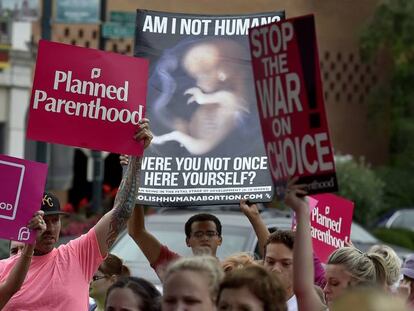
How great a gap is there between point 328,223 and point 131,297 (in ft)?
12.4

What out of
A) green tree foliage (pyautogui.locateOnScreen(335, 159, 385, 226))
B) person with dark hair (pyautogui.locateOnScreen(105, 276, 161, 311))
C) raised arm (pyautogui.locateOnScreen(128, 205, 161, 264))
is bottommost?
person with dark hair (pyautogui.locateOnScreen(105, 276, 161, 311))

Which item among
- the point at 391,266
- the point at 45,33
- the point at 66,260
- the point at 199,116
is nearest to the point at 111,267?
the point at 199,116

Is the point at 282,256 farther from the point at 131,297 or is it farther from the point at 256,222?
the point at 131,297

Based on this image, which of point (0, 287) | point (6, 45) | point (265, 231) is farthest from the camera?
point (6, 45)

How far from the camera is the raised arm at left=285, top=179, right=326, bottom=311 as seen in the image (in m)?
5.13

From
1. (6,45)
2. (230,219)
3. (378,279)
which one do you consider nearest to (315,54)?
(378,279)

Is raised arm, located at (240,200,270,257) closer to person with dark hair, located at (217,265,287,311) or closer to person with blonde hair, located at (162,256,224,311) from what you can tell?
person with blonde hair, located at (162,256,224,311)

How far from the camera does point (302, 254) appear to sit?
205 inches

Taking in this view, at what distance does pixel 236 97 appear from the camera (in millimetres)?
8312

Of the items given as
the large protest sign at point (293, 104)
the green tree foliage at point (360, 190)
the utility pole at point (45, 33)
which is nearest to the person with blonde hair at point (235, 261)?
the large protest sign at point (293, 104)

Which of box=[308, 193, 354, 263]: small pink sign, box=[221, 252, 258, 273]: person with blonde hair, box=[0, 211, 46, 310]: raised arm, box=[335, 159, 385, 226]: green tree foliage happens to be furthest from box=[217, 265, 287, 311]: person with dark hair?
box=[335, 159, 385, 226]: green tree foliage

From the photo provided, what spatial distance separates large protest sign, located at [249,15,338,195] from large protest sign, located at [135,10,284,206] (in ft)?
9.07

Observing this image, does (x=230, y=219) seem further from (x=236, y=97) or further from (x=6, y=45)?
(x=6, y=45)

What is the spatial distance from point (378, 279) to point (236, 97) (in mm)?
1760
